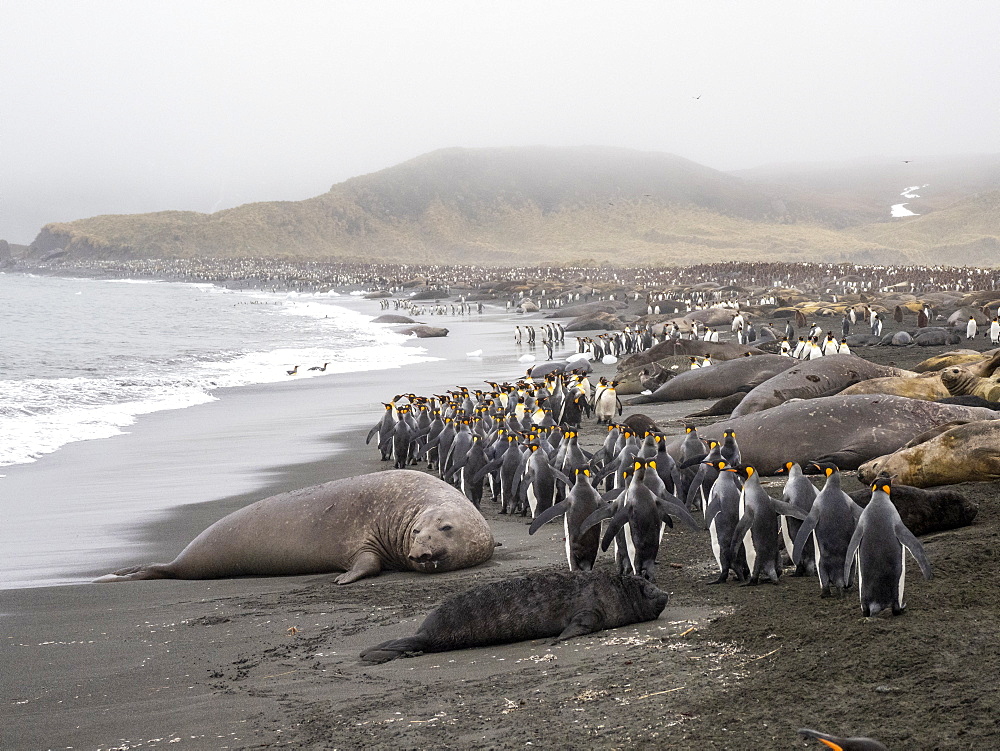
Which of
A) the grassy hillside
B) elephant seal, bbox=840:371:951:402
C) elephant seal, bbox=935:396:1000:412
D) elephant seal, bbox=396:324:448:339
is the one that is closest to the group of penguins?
elephant seal, bbox=840:371:951:402

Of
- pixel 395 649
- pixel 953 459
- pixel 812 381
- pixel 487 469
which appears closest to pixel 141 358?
pixel 812 381

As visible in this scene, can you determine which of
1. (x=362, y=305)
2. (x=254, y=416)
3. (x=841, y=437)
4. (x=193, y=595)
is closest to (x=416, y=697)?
(x=193, y=595)

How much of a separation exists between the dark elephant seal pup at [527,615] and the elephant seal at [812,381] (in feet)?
23.4

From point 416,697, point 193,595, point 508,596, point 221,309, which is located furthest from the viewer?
point 221,309

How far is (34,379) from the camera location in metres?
22.3

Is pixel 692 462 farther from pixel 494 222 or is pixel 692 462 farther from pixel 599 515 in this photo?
pixel 494 222

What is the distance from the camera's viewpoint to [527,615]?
17.7 ft

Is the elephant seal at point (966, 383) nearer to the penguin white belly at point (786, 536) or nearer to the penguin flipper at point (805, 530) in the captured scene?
the penguin white belly at point (786, 536)

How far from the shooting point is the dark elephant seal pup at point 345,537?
7.55m

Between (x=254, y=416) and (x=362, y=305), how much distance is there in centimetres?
4480

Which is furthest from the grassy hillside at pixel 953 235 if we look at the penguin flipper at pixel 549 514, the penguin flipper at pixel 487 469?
the penguin flipper at pixel 549 514

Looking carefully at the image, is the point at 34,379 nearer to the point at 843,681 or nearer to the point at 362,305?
the point at 843,681

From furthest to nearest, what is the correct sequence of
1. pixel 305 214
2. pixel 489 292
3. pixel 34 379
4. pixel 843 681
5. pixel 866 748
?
pixel 305 214 → pixel 489 292 → pixel 34 379 → pixel 843 681 → pixel 866 748

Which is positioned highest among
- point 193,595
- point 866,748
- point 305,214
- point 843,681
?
point 305,214
